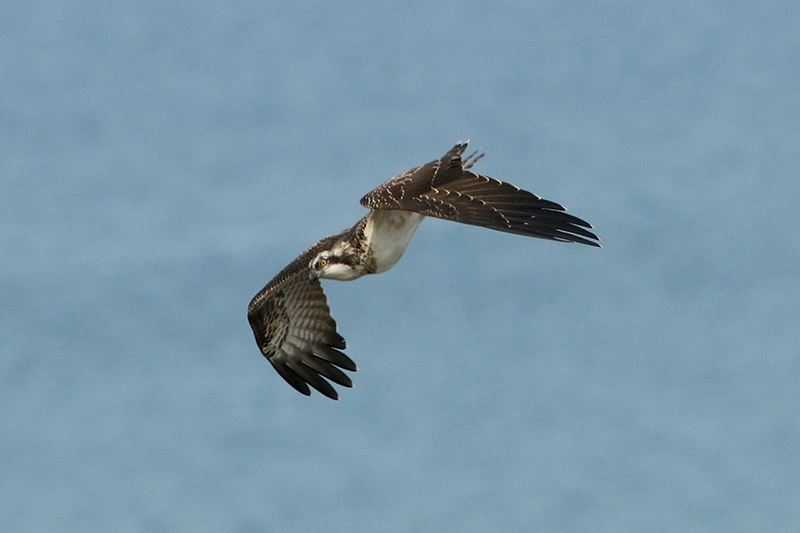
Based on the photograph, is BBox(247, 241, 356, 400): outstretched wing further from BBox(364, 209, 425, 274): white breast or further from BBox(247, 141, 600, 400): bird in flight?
BBox(364, 209, 425, 274): white breast

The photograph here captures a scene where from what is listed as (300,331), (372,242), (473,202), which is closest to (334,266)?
(372,242)

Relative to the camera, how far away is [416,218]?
1747cm

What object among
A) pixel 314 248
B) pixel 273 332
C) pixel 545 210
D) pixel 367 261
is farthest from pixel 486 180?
pixel 273 332

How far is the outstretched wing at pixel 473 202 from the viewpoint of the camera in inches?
592

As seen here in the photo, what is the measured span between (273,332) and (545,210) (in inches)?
219

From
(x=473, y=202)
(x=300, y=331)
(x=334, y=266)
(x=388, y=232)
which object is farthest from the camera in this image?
(x=300, y=331)

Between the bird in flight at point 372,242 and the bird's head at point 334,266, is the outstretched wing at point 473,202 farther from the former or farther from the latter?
the bird's head at point 334,266

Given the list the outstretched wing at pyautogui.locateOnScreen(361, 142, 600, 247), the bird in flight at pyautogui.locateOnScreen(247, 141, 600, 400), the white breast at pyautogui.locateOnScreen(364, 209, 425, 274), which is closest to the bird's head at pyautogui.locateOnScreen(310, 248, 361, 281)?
the bird in flight at pyautogui.locateOnScreen(247, 141, 600, 400)

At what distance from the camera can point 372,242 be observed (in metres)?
17.6

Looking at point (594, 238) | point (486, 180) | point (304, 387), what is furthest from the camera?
point (304, 387)

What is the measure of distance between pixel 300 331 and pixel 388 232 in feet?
8.15

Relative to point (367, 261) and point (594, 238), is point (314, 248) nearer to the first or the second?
point (367, 261)

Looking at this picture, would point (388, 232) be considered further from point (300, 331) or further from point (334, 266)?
point (300, 331)

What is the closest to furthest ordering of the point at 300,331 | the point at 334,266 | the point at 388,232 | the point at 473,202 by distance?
the point at 473,202 → the point at 388,232 → the point at 334,266 → the point at 300,331
